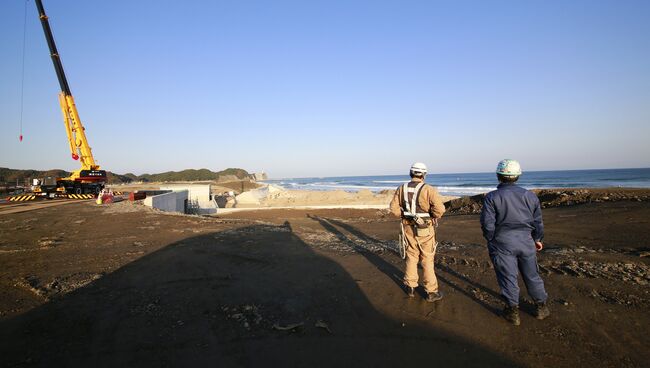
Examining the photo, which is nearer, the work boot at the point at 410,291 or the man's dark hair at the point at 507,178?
the man's dark hair at the point at 507,178

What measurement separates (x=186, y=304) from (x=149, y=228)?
688 centimetres

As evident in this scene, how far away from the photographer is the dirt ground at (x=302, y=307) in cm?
322

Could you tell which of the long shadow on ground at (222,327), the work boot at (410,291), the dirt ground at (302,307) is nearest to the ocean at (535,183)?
the dirt ground at (302,307)

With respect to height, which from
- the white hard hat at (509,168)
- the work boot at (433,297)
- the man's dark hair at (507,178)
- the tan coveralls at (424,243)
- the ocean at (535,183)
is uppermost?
the white hard hat at (509,168)

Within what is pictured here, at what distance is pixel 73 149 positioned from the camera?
72.4 ft

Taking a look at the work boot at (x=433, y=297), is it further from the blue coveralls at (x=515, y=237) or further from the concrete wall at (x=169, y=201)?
the concrete wall at (x=169, y=201)

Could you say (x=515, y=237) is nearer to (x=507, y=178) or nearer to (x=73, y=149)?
(x=507, y=178)

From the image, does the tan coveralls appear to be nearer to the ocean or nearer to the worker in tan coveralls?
the worker in tan coveralls

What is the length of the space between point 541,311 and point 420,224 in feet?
5.45

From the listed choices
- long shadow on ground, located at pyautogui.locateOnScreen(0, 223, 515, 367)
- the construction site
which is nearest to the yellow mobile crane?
the construction site

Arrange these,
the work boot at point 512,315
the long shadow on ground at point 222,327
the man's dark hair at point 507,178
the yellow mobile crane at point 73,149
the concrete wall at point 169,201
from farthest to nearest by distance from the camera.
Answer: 1. the yellow mobile crane at point 73,149
2. the concrete wall at point 169,201
3. the man's dark hair at point 507,178
4. the work boot at point 512,315
5. the long shadow on ground at point 222,327

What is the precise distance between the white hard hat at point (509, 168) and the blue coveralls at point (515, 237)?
18 centimetres

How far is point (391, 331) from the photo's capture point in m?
3.68

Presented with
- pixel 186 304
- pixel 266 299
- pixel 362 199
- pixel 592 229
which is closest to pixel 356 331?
pixel 266 299
